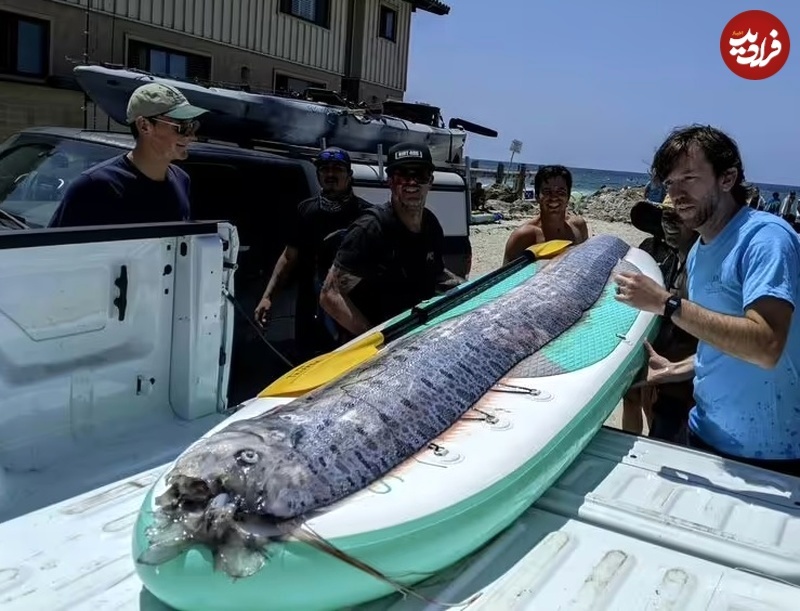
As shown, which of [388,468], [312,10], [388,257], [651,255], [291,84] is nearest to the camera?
[388,468]

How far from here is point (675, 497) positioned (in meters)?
2.67

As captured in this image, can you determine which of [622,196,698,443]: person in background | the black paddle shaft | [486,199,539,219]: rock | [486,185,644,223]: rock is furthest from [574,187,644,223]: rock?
the black paddle shaft

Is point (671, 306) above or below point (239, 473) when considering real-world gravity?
above

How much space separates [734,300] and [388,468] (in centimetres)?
137

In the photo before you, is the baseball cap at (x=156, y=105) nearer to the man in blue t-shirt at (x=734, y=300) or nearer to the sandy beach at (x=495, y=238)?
the man in blue t-shirt at (x=734, y=300)

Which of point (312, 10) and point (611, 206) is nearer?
point (312, 10)

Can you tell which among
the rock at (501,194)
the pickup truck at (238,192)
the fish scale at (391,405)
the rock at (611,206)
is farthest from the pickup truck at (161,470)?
the rock at (501,194)

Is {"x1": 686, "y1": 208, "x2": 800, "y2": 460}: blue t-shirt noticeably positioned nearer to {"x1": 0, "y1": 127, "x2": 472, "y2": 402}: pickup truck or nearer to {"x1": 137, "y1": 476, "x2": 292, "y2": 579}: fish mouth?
{"x1": 137, "y1": 476, "x2": 292, "y2": 579}: fish mouth

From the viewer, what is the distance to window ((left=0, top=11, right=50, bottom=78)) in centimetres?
1117

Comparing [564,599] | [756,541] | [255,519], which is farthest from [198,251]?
[756,541]

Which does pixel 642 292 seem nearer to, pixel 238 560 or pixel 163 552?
pixel 238 560

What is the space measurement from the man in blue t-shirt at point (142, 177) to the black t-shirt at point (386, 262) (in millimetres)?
953

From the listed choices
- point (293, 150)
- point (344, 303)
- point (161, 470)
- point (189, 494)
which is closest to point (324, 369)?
point (161, 470)

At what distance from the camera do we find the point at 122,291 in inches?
118
